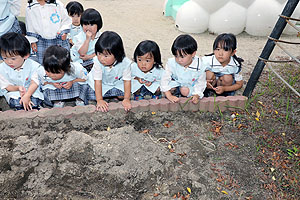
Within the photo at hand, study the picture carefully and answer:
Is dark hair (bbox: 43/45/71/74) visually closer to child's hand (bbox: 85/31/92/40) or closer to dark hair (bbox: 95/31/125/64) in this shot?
dark hair (bbox: 95/31/125/64)

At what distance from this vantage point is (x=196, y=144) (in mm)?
2359

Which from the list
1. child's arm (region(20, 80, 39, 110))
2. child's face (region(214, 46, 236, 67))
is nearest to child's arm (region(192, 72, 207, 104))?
child's face (region(214, 46, 236, 67))

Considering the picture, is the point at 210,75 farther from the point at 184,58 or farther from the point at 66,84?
the point at 66,84

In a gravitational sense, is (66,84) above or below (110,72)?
below

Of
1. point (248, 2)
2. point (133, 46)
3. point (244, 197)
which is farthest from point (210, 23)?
point (244, 197)

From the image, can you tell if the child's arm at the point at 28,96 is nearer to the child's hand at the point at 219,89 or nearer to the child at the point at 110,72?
the child at the point at 110,72

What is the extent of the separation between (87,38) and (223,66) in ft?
5.62

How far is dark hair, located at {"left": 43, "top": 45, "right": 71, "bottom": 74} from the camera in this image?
247cm

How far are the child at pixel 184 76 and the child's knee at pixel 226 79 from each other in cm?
33

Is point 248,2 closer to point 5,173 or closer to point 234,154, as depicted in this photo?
point 234,154

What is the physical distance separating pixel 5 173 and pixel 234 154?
72.9 inches

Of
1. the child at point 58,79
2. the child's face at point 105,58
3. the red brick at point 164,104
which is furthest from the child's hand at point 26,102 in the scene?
the red brick at point 164,104

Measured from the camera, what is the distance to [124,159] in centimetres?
209

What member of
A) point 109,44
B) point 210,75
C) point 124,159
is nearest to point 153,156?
point 124,159
